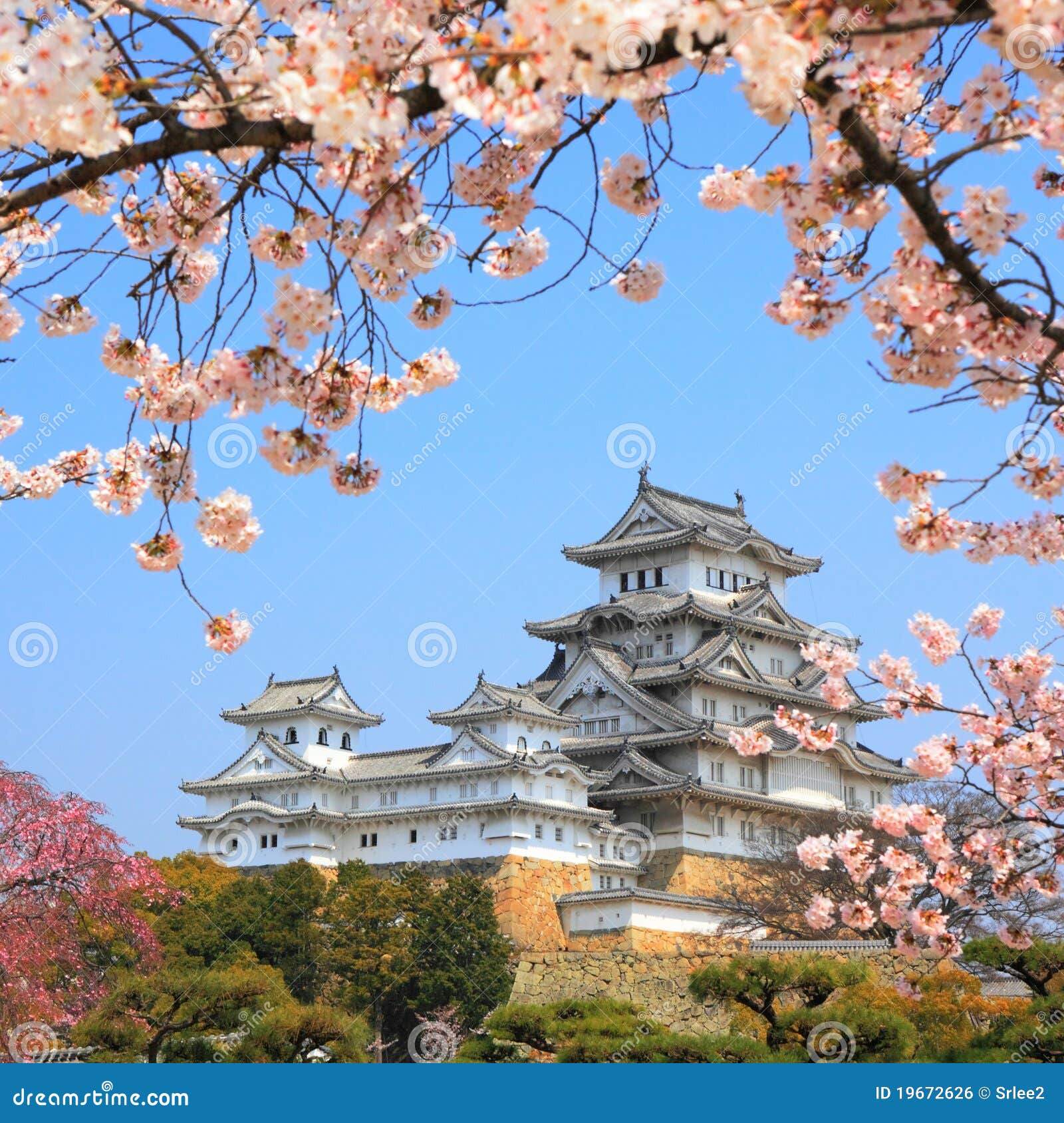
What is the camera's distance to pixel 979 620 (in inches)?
390

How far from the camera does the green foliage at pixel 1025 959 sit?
1706 centimetres

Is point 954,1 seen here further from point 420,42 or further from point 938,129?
point 938,129

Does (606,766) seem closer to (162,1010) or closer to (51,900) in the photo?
(162,1010)

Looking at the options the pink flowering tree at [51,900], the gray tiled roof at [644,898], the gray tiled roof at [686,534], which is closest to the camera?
the pink flowering tree at [51,900]

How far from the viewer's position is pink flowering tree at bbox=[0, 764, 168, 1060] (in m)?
16.3

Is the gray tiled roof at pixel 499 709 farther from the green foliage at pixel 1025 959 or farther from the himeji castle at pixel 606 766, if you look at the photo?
the green foliage at pixel 1025 959

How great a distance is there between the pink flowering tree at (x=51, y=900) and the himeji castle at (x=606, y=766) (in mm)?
15806

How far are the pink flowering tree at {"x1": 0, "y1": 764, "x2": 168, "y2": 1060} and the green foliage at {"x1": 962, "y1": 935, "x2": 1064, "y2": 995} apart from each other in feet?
35.4

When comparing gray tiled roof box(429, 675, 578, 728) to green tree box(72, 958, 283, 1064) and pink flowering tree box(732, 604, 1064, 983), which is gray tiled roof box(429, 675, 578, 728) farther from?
pink flowering tree box(732, 604, 1064, 983)

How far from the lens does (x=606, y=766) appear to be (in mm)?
38281

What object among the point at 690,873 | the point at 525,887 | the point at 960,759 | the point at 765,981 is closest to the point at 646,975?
the point at 525,887

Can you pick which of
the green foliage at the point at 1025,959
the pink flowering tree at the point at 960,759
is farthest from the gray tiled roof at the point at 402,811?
the pink flowering tree at the point at 960,759

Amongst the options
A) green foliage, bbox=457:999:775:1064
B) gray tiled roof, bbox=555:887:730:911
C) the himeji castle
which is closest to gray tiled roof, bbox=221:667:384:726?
the himeji castle

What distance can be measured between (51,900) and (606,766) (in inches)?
895
